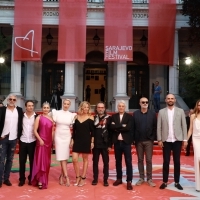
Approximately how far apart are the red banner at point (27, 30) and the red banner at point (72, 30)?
1132mm

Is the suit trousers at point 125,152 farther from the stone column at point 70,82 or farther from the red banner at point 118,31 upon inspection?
the stone column at point 70,82

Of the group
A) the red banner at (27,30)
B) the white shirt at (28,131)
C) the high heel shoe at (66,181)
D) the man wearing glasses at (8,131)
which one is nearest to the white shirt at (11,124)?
the man wearing glasses at (8,131)

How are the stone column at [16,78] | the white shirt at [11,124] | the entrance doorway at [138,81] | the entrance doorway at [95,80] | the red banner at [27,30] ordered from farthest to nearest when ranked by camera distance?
the entrance doorway at [95,80] → the entrance doorway at [138,81] → the stone column at [16,78] → the red banner at [27,30] → the white shirt at [11,124]

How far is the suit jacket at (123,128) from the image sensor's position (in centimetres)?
688

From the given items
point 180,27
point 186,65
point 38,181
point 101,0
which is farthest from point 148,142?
point 101,0

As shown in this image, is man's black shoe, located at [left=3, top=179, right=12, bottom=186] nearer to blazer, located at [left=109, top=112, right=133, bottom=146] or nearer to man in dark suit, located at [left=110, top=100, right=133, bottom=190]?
man in dark suit, located at [left=110, top=100, right=133, bottom=190]

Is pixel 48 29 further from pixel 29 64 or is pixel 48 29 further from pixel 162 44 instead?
pixel 162 44

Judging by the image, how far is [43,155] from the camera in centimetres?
679

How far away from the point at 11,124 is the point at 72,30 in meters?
10.5

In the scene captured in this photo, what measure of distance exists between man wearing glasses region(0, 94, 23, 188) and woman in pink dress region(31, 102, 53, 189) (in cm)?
48

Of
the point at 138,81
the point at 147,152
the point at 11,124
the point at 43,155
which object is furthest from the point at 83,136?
the point at 138,81

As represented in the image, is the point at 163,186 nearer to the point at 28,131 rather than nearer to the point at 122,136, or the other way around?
the point at 122,136

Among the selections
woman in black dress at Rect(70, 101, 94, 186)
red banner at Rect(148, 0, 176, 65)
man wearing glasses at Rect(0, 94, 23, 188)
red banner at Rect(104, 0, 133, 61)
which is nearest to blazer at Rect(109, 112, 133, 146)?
woman in black dress at Rect(70, 101, 94, 186)

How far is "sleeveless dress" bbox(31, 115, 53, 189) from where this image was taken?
22.1 ft
